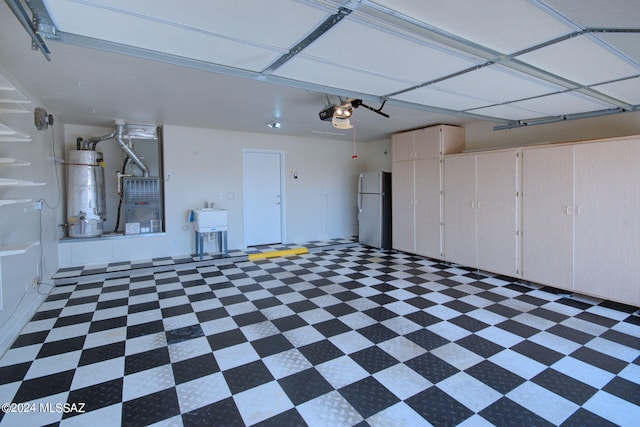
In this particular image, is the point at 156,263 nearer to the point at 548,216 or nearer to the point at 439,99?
the point at 439,99

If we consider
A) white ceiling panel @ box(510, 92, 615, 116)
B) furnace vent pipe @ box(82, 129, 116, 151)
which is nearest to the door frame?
furnace vent pipe @ box(82, 129, 116, 151)

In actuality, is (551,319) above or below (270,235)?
below

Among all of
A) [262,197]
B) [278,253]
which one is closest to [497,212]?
[278,253]

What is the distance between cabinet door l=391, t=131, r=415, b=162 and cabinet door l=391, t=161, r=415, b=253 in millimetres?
115

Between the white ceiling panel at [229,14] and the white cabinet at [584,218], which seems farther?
the white cabinet at [584,218]

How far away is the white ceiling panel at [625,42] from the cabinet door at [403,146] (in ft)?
12.6

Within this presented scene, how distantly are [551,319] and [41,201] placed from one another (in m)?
6.00

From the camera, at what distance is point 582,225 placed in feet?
12.1

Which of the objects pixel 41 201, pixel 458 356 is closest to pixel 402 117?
pixel 458 356

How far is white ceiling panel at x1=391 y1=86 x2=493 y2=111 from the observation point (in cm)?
297

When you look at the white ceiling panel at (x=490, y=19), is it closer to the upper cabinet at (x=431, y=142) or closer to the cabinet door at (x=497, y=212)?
the cabinet door at (x=497, y=212)

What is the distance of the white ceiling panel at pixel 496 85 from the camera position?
2.46m

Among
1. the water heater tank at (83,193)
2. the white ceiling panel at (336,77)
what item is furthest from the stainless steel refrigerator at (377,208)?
the water heater tank at (83,193)

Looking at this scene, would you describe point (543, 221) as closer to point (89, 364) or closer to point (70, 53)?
point (89, 364)
